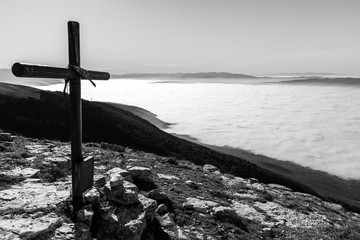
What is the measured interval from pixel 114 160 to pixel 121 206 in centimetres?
804

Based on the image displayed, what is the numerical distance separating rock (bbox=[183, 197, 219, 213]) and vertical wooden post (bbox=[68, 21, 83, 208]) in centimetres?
496

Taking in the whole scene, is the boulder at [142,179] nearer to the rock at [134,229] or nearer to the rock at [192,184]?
the rock at [134,229]

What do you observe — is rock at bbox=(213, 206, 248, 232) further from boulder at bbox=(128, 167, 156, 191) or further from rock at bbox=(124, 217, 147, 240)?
rock at bbox=(124, 217, 147, 240)

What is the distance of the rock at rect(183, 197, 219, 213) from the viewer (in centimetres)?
1159

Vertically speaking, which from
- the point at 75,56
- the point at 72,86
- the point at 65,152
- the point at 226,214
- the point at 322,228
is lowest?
the point at 322,228

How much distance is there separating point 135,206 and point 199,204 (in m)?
3.91

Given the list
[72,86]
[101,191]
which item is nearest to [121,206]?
[101,191]

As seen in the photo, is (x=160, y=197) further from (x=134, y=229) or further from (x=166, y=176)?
(x=166, y=176)

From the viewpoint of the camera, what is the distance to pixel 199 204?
12.1 meters

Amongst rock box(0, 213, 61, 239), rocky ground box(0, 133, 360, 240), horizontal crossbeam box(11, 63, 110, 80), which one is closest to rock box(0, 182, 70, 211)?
rocky ground box(0, 133, 360, 240)

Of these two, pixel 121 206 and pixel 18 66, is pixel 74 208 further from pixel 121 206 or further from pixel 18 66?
pixel 18 66

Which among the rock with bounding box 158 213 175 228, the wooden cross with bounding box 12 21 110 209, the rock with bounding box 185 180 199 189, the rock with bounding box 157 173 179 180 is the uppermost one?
the wooden cross with bounding box 12 21 110 209

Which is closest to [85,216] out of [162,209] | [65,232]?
[65,232]

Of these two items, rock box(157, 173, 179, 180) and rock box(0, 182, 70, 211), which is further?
rock box(157, 173, 179, 180)
